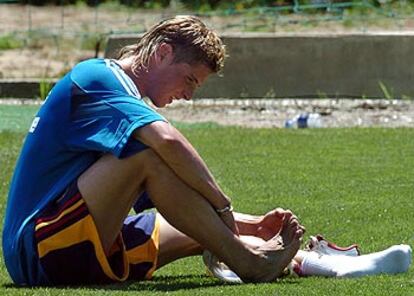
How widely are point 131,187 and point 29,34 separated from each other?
9.86 m

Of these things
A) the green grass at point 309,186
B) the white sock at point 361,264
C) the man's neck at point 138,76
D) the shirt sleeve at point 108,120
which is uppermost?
the man's neck at point 138,76

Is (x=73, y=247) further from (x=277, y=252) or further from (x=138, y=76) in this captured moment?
(x=277, y=252)

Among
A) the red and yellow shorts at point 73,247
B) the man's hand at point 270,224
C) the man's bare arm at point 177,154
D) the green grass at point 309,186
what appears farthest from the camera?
the man's hand at point 270,224

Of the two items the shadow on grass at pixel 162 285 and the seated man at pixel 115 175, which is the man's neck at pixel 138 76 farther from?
the shadow on grass at pixel 162 285

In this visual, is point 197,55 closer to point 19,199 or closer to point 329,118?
point 19,199

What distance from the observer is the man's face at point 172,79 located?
5195 mm

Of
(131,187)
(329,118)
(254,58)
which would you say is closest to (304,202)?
(131,187)

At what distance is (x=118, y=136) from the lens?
16.5ft

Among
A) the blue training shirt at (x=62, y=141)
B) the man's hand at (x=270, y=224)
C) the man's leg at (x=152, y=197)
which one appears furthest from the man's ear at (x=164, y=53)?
the man's hand at (x=270, y=224)

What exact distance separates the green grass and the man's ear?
0.88 meters

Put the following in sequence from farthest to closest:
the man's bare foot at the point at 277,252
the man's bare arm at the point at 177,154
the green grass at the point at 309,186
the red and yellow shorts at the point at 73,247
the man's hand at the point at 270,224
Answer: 1. the man's hand at the point at 270,224
2. the man's bare foot at the point at 277,252
3. the green grass at the point at 309,186
4. the red and yellow shorts at the point at 73,247
5. the man's bare arm at the point at 177,154

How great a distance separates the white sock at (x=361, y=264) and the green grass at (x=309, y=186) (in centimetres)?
6

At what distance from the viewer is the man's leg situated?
5.03 meters

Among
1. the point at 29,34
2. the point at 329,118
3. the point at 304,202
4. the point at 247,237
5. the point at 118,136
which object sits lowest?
the point at 29,34
